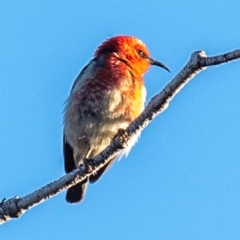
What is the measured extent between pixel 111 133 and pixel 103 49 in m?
1.41

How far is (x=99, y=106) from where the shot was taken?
6488 millimetres

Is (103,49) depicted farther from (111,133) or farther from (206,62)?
(206,62)

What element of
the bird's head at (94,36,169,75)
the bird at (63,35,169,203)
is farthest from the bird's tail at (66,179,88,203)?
the bird's head at (94,36,169,75)

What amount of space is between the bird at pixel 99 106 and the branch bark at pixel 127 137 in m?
1.09

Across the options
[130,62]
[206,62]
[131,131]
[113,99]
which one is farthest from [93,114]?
[206,62]

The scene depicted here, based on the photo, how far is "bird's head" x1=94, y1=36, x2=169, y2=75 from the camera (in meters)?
7.41

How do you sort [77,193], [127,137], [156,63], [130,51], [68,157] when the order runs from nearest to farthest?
[127,137] → [77,193] → [68,157] → [130,51] → [156,63]

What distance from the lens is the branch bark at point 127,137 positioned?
405 cm

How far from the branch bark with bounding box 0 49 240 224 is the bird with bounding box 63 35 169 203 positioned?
1094mm

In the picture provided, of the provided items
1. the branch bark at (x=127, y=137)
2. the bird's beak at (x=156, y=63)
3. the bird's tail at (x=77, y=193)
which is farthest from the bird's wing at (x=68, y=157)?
the branch bark at (x=127, y=137)

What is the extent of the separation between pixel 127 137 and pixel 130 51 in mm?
2811

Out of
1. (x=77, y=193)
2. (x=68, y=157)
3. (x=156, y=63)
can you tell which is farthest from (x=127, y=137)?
(x=156, y=63)

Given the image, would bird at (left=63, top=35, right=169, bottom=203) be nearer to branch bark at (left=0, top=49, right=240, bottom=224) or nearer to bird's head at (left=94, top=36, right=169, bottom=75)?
bird's head at (left=94, top=36, right=169, bottom=75)

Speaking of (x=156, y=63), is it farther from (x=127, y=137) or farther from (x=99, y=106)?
(x=127, y=137)
